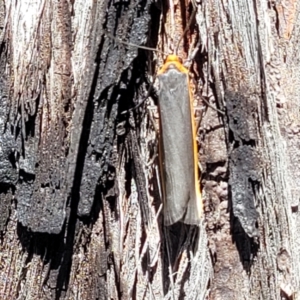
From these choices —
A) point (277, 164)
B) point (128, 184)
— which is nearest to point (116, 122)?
point (128, 184)

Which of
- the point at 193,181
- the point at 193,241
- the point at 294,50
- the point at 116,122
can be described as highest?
the point at 294,50

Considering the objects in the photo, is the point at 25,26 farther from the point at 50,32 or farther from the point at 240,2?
the point at 240,2

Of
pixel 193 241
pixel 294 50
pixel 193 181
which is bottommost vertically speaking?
pixel 193 241

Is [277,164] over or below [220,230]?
over

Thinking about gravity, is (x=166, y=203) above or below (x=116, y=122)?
below

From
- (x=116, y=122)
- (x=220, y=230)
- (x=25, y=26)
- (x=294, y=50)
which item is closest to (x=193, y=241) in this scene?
(x=220, y=230)

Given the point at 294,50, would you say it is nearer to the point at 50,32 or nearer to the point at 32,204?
the point at 50,32
